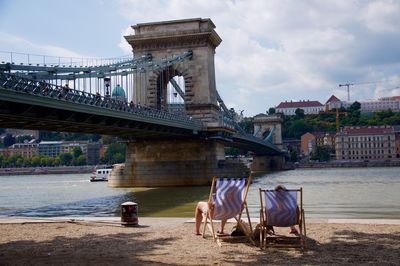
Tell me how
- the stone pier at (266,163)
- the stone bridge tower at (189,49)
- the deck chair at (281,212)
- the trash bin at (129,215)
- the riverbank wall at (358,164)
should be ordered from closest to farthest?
1. the deck chair at (281,212)
2. the trash bin at (129,215)
3. the stone bridge tower at (189,49)
4. the stone pier at (266,163)
5. the riverbank wall at (358,164)

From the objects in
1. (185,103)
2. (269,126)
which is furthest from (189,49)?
(269,126)

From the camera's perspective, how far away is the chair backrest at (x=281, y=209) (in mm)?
8828

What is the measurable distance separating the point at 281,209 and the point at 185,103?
4259cm

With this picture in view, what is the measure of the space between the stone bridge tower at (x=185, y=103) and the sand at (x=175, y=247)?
32.5m

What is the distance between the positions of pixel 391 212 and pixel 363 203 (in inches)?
172

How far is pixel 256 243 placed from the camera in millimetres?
9031

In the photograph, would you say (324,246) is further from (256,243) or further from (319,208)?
(319,208)

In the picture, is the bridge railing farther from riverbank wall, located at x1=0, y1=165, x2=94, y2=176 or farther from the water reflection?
riverbank wall, located at x1=0, y1=165, x2=94, y2=176

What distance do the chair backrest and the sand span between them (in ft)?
1.56

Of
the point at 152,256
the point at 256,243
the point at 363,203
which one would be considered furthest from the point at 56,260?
the point at 363,203

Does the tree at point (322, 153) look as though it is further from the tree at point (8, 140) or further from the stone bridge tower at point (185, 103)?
the tree at point (8, 140)

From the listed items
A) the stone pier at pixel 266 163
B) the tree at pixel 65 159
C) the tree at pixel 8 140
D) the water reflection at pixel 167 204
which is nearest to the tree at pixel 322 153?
the stone pier at pixel 266 163

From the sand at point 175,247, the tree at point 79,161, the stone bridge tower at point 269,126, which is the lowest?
the sand at point 175,247

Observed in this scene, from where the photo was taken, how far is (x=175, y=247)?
8.80 meters
